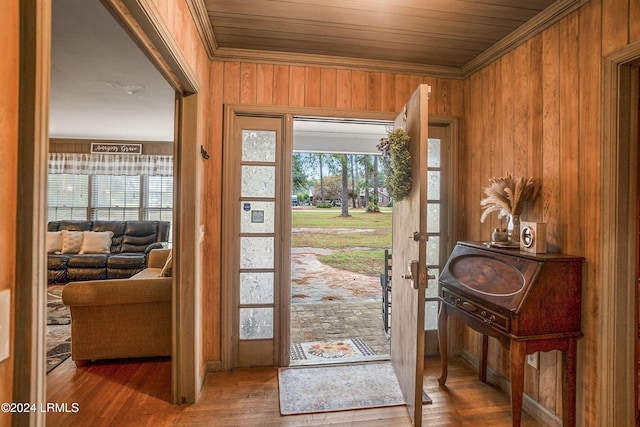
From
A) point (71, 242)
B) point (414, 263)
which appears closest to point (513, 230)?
point (414, 263)

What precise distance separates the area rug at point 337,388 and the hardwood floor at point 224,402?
0.07 metres

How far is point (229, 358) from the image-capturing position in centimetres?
274

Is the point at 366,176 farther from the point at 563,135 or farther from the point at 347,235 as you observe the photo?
the point at 563,135

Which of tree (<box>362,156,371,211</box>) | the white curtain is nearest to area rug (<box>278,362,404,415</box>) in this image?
the white curtain

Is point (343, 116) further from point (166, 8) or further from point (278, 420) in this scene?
point (278, 420)

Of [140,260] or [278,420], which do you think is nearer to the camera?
[278,420]

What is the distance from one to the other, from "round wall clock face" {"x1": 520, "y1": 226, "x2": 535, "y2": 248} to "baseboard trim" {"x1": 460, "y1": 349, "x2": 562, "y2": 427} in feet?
3.58

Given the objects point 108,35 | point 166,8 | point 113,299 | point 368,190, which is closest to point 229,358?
point 113,299

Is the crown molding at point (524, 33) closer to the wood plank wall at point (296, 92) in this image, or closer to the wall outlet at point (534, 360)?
the wood plank wall at point (296, 92)

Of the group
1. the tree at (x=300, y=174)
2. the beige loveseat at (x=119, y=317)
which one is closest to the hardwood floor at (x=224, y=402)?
the beige loveseat at (x=119, y=317)

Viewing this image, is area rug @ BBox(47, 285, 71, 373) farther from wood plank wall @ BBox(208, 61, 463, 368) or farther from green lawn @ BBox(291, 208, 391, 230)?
green lawn @ BBox(291, 208, 391, 230)

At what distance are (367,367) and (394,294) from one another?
686mm

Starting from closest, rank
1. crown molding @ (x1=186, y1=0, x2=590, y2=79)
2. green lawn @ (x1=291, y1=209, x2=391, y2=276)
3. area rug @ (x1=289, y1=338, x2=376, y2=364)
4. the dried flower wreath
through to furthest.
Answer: crown molding @ (x1=186, y1=0, x2=590, y2=79), the dried flower wreath, area rug @ (x1=289, y1=338, x2=376, y2=364), green lawn @ (x1=291, y1=209, x2=391, y2=276)

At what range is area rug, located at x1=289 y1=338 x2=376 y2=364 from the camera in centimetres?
295
